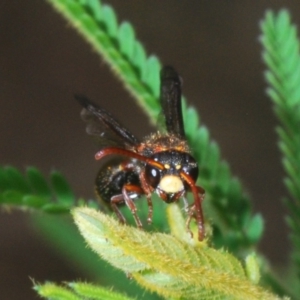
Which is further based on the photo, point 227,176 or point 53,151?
point 53,151

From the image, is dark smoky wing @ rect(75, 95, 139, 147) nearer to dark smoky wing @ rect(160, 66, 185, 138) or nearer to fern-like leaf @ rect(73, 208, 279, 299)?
dark smoky wing @ rect(160, 66, 185, 138)

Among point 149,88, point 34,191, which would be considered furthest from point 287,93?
point 34,191

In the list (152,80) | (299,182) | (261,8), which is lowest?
(299,182)

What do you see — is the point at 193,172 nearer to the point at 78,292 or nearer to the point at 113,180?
the point at 113,180

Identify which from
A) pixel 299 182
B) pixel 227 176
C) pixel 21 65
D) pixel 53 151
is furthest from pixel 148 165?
pixel 21 65

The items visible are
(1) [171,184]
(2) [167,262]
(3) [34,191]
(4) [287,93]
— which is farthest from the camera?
(4) [287,93]

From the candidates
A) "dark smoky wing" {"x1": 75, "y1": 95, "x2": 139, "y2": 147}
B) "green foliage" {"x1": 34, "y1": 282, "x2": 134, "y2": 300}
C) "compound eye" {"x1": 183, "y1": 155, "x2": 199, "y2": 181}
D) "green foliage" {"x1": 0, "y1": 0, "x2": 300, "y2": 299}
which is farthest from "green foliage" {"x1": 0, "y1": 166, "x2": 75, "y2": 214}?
"green foliage" {"x1": 34, "y1": 282, "x2": 134, "y2": 300}

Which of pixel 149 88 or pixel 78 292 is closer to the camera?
pixel 78 292

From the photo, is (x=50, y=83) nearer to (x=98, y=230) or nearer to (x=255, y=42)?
(x=255, y=42)
